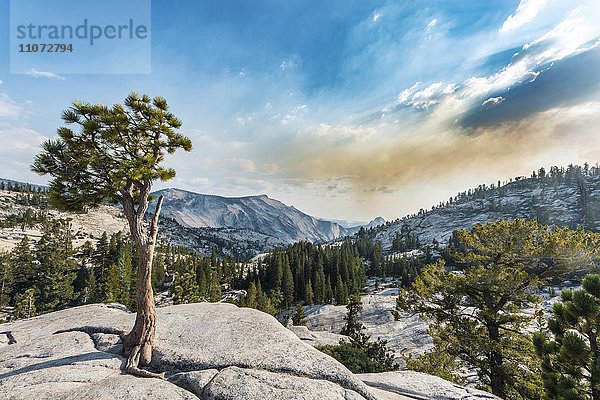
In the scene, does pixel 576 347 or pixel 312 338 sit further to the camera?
pixel 312 338

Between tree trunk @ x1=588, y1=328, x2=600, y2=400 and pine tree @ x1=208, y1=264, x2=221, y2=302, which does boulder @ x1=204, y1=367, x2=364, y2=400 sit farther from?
pine tree @ x1=208, y1=264, x2=221, y2=302

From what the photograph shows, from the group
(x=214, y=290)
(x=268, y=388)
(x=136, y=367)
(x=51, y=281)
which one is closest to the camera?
(x=268, y=388)

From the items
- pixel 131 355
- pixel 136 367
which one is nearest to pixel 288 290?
pixel 131 355

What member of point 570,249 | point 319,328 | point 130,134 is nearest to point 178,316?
point 130,134

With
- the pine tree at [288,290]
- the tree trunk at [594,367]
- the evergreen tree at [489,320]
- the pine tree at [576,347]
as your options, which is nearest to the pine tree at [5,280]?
the pine tree at [288,290]

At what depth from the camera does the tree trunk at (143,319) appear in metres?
11.1

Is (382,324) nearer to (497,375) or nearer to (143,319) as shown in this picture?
(497,375)

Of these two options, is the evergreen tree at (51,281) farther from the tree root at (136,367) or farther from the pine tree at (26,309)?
the tree root at (136,367)

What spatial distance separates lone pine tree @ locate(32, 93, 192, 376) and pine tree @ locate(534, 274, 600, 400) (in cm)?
1716

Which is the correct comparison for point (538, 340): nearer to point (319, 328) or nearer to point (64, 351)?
point (64, 351)

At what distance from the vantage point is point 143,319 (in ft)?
39.5

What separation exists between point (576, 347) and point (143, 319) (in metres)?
17.9

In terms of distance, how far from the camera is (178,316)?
51.0ft

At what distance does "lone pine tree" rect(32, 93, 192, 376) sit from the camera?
1192 cm
